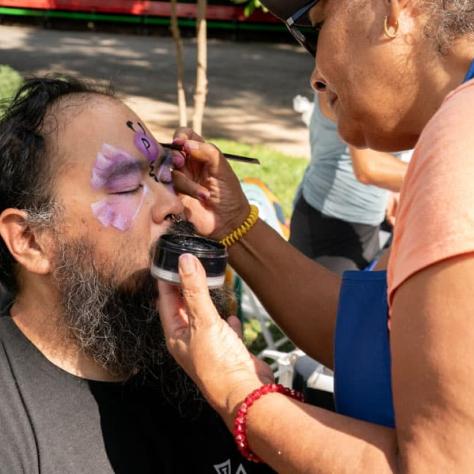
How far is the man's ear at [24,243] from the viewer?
1.90 meters

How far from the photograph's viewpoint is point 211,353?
1.51m

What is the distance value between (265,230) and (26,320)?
77cm

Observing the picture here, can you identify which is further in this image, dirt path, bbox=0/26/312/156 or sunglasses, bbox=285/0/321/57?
dirt path, bbox=0/26/312/156

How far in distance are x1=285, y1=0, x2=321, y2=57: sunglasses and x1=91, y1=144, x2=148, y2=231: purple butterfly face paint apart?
20.4 inches

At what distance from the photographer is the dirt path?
1121cm

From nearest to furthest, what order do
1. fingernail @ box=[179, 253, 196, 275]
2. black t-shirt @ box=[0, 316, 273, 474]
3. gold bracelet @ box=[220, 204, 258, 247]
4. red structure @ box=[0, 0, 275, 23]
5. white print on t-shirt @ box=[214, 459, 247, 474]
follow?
fingernail @ box=[179, 253, 196, 275] → black t-shirt @ box=[0, 316, 273, 474] → white print on t-shirt @ box=[214, 459, 247, 474] → gold bracelet @ box=[220, 204, 258, 247] → red structure @ box=[0, 0, 275, 23]

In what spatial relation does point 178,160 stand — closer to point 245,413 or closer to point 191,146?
point 191,146

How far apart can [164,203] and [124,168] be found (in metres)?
0.14

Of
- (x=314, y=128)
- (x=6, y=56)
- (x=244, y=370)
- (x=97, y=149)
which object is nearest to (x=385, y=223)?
(x=314, y=128)

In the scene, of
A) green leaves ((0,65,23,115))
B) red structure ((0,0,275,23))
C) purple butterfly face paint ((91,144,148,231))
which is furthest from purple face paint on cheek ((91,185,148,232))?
red structure ((0,0,275,23))

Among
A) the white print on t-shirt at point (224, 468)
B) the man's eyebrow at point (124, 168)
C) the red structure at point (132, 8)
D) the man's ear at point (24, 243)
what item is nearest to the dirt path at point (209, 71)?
the red structure at point (132, 8)

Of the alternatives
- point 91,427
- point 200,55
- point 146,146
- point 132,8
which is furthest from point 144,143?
point 132,8

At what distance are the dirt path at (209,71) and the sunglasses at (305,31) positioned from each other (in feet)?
20.6

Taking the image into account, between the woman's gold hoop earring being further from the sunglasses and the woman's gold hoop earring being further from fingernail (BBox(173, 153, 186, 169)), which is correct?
fingernail (BBox(173, 153, 186, 169))
